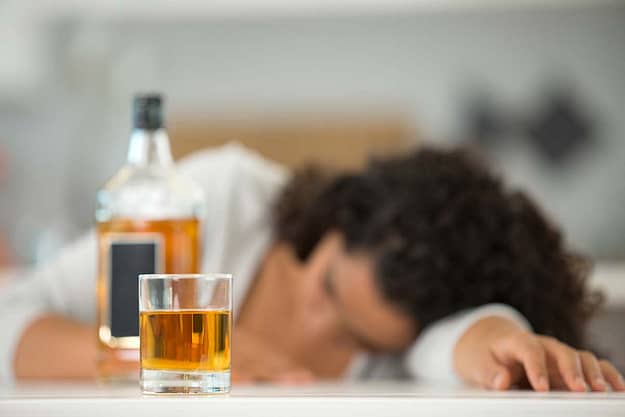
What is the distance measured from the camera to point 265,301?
4.09 feet

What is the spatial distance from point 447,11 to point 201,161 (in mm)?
1938

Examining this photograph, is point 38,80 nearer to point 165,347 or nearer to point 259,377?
point 259,377

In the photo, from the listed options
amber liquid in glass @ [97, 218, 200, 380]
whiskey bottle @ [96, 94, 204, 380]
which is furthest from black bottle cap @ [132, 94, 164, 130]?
amber liquid in glass @ [97, 218, 200, 380]

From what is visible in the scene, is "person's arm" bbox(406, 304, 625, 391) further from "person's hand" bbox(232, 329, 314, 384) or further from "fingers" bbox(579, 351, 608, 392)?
"person's hand" bbox(232, 329, 314, 384)

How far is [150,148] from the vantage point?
2.84 feet

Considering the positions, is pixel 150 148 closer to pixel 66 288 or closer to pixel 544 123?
pixel 66 288

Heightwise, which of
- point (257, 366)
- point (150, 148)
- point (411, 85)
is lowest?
point (257, 366)

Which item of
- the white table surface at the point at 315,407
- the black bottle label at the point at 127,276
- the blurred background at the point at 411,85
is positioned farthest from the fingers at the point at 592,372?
the blurred background at the point at 411,85

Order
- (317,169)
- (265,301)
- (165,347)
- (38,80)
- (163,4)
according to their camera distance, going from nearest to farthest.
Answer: (165,347) < (265,301) < (317,169) < (163,4) < (38,80)

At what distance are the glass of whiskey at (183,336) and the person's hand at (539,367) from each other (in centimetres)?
22

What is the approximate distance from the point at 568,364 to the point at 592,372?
22 millimetres

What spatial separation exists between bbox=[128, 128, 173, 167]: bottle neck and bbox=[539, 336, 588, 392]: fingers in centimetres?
44

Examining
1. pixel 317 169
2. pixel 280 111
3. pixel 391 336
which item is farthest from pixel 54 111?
pixel 391 336

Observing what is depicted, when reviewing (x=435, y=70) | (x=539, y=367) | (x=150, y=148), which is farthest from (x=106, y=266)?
(x=435, y=70)
